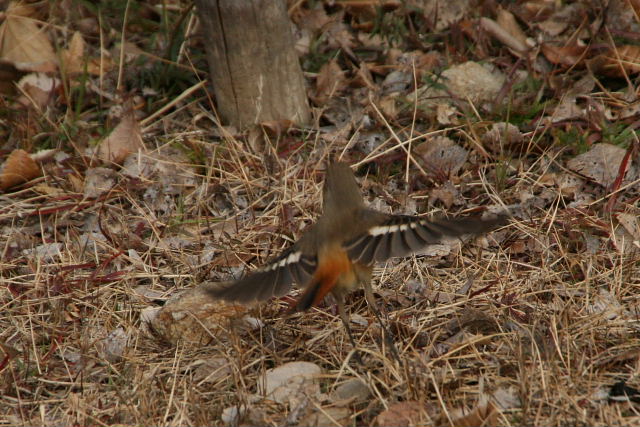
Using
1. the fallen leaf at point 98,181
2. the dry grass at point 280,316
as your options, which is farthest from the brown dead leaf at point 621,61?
Result: the fallen leaf at point 98,181

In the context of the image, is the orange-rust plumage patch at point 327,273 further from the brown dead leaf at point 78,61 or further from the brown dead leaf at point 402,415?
the brown dead leaf at point 78,61

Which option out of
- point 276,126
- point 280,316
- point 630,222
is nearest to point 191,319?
point 280,316

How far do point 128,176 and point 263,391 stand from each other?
2.35 metres

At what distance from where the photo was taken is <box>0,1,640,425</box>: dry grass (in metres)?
3.58

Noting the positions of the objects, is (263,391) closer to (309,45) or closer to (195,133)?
(195,133)

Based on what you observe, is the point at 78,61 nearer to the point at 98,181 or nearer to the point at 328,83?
the point at 98,181

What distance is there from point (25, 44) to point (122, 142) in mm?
1365

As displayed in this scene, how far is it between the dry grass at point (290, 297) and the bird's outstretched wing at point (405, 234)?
1.50 feet

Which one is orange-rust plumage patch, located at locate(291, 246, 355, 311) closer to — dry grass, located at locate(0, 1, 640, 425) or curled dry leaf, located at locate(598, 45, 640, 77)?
dry grass, located at locate(0, 1, 640, 425)

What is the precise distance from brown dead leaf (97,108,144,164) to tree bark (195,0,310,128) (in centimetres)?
61

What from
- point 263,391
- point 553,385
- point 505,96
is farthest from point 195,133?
point 553,385

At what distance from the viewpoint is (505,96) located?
222 inches

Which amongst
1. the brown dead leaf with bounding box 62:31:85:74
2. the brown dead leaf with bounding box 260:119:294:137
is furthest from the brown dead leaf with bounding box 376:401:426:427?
the brown dead leaf with bounding box 62:31:85:74

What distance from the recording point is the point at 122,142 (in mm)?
5672
